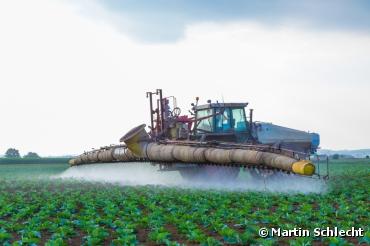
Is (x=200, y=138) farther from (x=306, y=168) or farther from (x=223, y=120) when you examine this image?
(x=306, y=168)

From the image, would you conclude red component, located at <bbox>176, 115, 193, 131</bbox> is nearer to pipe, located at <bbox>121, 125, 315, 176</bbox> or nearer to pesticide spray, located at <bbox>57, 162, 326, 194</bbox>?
pipe, located at <bbox>121, 125, 315, 176</bbox>

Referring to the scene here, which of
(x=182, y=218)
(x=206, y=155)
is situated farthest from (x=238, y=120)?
(x=182, y=218)

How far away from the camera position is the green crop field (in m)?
11.4

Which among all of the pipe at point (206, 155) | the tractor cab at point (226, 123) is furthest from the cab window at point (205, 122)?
the pipe at point (206, 155)

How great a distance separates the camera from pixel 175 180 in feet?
92.4

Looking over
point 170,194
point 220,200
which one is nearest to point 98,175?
point 170,194

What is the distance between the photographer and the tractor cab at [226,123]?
25.5 meters

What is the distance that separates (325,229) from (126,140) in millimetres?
14815

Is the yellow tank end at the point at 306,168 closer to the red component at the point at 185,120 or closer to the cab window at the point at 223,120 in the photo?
the cab window at the point at 223,120

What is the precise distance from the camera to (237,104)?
25797 millimetres

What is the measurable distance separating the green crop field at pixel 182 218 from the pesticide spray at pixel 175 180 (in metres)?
3.31

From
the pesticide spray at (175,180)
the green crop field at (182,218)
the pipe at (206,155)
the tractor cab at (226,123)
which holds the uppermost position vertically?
the tractor cab at (226,123)

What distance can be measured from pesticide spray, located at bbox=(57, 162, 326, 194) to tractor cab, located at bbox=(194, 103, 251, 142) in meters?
1.92

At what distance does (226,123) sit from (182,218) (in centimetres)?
1222
